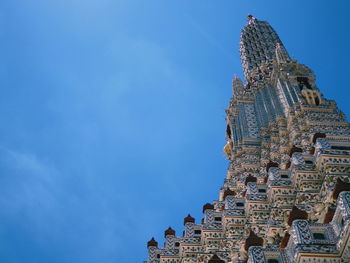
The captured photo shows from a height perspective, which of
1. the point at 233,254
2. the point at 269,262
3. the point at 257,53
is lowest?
the point at 269,262

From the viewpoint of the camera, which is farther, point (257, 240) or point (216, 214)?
point (216, 214)

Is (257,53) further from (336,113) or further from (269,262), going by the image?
(269,262)

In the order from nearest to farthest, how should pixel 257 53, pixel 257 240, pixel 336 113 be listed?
pixel 257 240 < pixel 336 113 < pixel 257 53

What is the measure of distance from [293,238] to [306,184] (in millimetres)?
7220

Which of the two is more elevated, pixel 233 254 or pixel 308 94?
pixel 308 94

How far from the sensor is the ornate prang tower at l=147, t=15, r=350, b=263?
48.0 feet

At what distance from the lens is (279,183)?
2256cm

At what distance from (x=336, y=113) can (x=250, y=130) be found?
692cm

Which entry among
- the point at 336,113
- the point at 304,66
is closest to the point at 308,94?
the point at 336,113

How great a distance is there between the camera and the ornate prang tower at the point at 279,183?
1462cm

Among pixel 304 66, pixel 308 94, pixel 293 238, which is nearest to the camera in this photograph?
pixel 293 238

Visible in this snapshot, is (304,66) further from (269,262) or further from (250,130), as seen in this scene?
(269,262)

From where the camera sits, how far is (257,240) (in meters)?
15.7

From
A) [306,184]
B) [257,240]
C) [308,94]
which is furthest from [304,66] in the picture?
[257,240]
